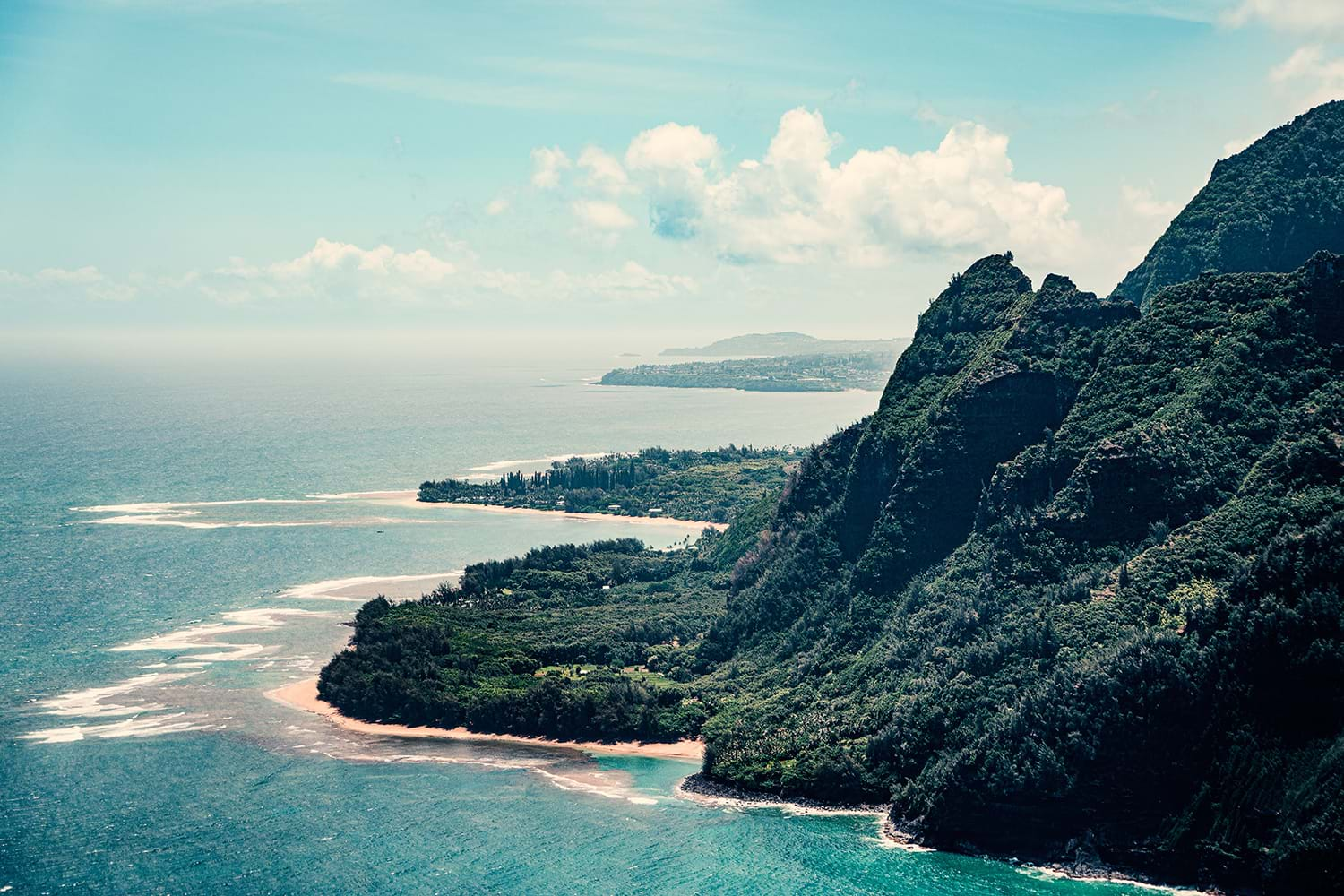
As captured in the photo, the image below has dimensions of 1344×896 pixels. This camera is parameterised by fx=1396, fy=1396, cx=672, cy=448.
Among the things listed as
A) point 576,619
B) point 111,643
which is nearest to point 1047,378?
point 576,619

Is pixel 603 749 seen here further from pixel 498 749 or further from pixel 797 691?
pixel 797 691

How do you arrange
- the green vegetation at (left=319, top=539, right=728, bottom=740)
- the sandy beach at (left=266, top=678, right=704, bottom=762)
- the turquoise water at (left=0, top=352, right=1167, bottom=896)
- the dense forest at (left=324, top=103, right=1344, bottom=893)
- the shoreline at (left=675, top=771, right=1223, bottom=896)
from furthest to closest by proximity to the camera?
the green vegetation at (left=319, top=539, right=728, bottom=740) → the sandy beach at (left=266, top=678, right=704, bottom=762) → the turquoise water at (left=0, top=352, right=1167, bottom=896) → the dense forest at (left=324, top=103, right=1344, bottom=893) → the shoreline at (left=675, top=771, right=1223, bottom=896)

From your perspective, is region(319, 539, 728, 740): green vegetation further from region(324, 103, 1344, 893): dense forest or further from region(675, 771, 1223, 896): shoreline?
Answer: region(675, 771, 1223, 896): shoreline

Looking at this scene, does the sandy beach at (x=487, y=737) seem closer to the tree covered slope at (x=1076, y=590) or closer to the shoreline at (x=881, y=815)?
the tree covered slope at (x=1076, y=590)

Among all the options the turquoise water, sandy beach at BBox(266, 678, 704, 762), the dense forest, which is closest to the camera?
the dense forest

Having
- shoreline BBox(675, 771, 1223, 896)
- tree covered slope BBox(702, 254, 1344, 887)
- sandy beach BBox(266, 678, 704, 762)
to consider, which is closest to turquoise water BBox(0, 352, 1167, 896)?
shoreline BBox(675, 771, 1223, 896)

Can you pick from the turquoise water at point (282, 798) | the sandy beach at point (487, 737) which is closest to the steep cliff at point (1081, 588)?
the sandy beach at point (487, 737)
